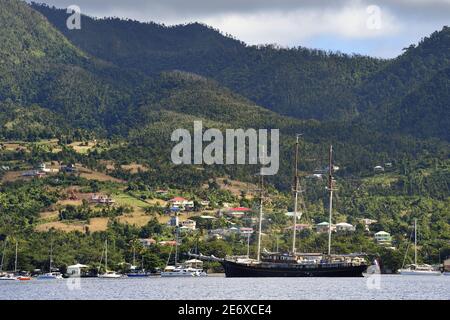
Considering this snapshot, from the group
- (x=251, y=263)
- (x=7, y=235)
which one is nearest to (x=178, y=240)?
(x=7, y=235)

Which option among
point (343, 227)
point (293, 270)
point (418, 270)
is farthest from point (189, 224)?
point (293, 270)

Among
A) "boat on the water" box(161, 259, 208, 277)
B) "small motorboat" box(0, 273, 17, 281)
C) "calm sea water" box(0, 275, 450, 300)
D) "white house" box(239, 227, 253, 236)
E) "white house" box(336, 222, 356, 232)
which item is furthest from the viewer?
"white house" box(336, 222, 356, 232)

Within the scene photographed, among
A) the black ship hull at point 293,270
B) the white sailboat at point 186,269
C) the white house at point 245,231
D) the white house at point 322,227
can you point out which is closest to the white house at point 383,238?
the white house at point 322,227

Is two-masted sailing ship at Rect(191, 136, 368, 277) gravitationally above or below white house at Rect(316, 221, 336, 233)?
below

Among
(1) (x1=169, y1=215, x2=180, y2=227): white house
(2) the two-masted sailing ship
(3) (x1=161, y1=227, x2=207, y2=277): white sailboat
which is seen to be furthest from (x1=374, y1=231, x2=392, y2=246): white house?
(2) the two-masted sailing ship

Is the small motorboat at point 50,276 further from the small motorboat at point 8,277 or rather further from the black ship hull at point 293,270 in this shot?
the black ship hull at point 293,270

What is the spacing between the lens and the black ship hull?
134 m

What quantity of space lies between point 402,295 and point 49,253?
79770 millimetres

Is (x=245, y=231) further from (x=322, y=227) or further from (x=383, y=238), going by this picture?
(x=383, y=238)

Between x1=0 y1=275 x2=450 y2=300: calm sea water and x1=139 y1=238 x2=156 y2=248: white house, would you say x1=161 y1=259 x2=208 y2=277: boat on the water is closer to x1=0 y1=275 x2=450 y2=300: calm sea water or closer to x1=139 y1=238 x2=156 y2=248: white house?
x1=139 y1=238 x2=156 y2=248: white house

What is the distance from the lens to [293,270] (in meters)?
134

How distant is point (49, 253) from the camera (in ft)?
529

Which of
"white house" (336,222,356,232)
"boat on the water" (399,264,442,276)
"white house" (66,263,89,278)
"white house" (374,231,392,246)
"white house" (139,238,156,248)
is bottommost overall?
"white house" (66,263,89,278)
